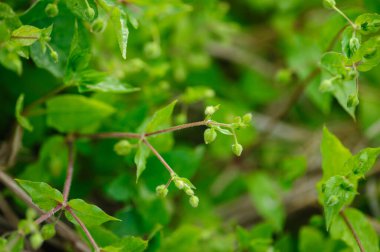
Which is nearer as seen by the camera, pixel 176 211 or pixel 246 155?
pixel 176 211

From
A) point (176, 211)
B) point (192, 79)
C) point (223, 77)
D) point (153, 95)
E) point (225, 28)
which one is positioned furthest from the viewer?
point (223, 77)

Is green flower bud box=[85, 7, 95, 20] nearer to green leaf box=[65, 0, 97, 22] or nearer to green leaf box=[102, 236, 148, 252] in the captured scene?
green leaf box=[65, 0, 97, 22]

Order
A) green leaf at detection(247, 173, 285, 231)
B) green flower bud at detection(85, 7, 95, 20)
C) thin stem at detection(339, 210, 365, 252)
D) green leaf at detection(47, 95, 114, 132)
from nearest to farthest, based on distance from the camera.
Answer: green flower bud at detection(85, 7, 95, 20) → thin stem at detection(339, 210, 365, 252) → green leaf at detection(47, 95, 114, 132) → green leaf at detection(247, 173, 285, 231)

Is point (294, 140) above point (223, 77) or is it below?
below

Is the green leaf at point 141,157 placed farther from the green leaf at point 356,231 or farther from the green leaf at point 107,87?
the green leaf at point 356,231

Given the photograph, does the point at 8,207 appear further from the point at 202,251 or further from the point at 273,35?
the point at 273,35

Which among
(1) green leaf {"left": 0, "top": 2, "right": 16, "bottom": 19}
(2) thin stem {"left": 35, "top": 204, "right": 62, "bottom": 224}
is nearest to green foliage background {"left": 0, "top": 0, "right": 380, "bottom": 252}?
(1) green leaf {"left": 0, "top": 2, "right": 16, "bottom": 19}

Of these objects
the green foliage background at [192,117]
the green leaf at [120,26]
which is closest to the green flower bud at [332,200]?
the green foliage background at [192,117]

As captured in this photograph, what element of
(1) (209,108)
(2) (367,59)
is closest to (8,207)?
A: (1) (209,108)

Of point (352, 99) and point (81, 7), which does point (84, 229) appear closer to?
point (81, 7)
